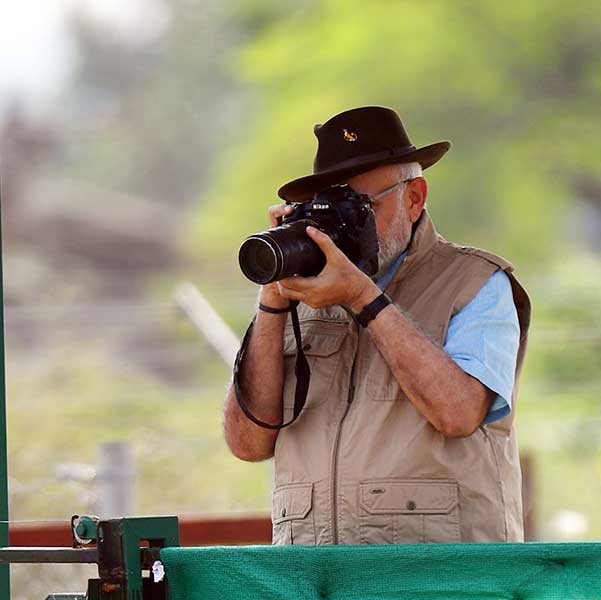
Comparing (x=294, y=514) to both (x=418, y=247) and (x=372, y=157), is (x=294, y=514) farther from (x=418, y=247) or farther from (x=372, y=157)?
(x=372, y=157)

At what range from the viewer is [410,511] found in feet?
7.38

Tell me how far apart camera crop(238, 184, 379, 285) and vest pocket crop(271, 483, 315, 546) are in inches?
15.0

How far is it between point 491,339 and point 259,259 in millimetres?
421

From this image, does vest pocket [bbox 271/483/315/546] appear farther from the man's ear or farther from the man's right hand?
the man's ear

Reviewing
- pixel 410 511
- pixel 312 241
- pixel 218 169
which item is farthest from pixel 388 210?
pixel 218 169

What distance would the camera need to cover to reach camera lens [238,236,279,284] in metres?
2.19

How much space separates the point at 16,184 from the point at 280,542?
1393 centimetres

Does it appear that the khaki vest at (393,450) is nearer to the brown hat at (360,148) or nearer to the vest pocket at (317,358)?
the vest pocket at (317,358)

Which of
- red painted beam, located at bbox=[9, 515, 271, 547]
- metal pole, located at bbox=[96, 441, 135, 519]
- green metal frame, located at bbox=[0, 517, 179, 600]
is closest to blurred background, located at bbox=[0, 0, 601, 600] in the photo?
metal pole, located at bbox=[96, 441, 135, 519]

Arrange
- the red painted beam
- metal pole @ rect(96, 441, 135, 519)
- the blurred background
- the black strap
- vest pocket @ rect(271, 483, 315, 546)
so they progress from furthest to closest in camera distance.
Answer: the blurred background, metal pole @ rect(96, 441, 135, 519), the red painted beam, the black strap, vest pocket @ rect(271, 483, 315, 546)

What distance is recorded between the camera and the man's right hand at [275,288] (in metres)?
2.34

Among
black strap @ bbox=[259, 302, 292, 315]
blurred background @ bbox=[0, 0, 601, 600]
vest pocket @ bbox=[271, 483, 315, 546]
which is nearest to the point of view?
vest pocket @ bbox=[271, 483, 315, 546]

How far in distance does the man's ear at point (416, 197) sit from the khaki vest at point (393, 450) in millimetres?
22

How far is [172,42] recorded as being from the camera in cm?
1630
